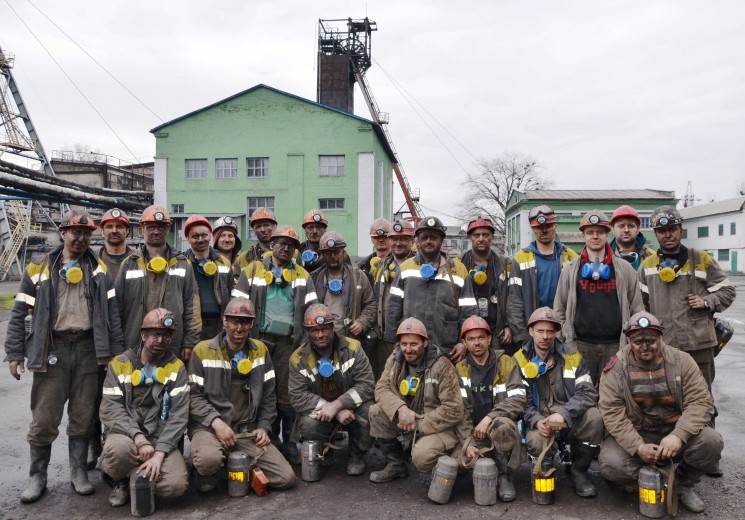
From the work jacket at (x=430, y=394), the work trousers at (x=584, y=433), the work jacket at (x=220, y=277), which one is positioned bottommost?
the work trousers at (x=584, y=433)

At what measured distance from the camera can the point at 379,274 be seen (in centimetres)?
696

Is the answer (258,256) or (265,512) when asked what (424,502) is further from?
(258,256)

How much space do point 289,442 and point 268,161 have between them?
27.7 metres

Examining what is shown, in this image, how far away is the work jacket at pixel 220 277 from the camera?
6148 mm

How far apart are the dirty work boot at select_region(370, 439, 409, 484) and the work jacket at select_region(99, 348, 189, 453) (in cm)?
183

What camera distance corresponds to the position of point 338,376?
5.86 metres

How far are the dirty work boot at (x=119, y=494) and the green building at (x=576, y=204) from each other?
41.0 meters

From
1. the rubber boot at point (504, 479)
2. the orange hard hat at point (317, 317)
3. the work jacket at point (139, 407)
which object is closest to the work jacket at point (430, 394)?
the rubber boot at point (504, 479)

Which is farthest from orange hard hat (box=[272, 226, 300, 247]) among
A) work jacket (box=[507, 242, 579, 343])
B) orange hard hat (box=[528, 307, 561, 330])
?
orange hard hat (box=[528, 307, 561, 330])

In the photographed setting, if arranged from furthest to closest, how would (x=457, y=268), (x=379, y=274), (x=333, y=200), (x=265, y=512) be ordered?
1. (x=333, y=200)
2. (x=379, y=274)
3. (x=457, y=268)
4. (x=265, y=512)

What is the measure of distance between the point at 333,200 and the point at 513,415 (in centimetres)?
2772

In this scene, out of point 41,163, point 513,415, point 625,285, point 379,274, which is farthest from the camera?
point 41,163

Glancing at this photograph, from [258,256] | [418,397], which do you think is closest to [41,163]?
[258,256]

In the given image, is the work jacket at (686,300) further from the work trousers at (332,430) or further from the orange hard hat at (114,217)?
the orange hard hat at (114,217)
